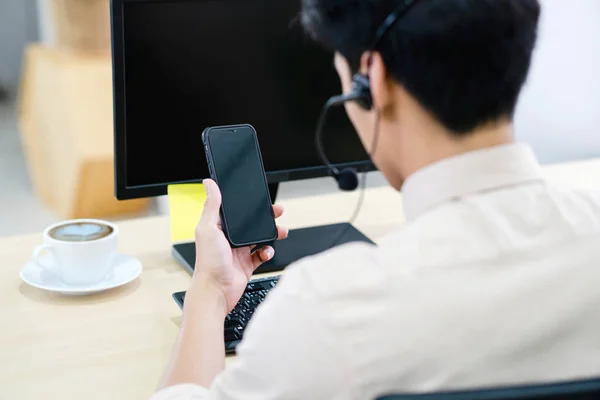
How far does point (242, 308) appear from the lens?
3.43ft

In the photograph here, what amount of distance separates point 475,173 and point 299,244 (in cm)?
68

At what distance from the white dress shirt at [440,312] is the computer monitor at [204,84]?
24.3 inches

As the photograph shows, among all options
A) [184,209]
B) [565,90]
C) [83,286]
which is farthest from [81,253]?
[565,90]

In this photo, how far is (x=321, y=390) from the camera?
0.58 meters

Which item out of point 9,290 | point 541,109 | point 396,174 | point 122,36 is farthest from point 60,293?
point 541,109

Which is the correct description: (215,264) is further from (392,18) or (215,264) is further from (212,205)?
(392,18)

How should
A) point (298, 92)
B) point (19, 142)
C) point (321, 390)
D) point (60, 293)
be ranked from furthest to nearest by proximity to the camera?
point (19, 142), point (298, 92), point (60, 293), point (321, 390)

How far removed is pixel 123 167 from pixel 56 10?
81.6 inches

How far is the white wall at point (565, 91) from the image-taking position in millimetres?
2037

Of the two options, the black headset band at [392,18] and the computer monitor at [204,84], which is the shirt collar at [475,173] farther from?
the computer monitor at [204,84]

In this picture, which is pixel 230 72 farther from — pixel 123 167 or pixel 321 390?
pixel 321 390

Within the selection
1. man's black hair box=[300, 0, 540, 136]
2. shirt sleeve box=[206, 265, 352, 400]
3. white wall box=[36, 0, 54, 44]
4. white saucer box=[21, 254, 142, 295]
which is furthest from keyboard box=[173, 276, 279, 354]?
white wall box=[36, 0, 54, 44]

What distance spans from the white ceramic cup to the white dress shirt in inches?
20.5

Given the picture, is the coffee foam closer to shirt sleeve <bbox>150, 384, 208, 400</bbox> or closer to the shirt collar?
shirt sleeve <bbox>150, 384, 208, 400</bbox>
